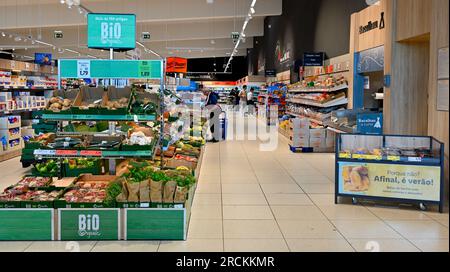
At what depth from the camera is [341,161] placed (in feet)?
19.5

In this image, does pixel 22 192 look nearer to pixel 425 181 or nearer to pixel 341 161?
pixel 341 161

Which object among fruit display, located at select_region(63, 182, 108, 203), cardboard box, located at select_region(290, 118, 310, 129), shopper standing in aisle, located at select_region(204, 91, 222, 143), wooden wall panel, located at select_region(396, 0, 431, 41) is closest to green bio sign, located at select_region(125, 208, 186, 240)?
fruit display, located at select_region(63, 182, 108, 203)

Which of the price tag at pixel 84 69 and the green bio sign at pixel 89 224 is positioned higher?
the price tag at pixel 84 69

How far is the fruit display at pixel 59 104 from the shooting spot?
5574 mm

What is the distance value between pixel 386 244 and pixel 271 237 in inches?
41.1

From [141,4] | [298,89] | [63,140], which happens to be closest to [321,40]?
[298,89]

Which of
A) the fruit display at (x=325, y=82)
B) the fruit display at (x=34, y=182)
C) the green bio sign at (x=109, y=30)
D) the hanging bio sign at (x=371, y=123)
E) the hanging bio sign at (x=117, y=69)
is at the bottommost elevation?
the fruit display at (x=34, y=182)

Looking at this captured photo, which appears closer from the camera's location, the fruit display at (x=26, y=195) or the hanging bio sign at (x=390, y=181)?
the fruit display at (x=26, y=195)

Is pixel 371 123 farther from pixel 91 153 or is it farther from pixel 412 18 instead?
pixel 91 153

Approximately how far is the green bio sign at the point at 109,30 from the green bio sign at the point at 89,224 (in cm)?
266

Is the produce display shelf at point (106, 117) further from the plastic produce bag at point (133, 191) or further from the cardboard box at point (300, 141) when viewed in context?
the cardboard box at point (300, 141)

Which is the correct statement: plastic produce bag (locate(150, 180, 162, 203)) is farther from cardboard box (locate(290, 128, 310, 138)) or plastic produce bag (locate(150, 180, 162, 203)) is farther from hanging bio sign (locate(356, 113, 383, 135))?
cardboard box (locate(290, 128, 310, 138))

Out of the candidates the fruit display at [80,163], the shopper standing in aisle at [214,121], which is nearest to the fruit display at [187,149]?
the fruit display at [80,163]
